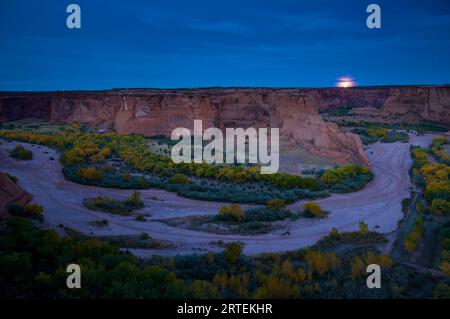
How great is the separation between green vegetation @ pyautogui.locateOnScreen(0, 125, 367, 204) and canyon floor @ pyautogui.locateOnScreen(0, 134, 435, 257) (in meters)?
0.63

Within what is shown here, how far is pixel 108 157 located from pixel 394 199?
60.2 feet

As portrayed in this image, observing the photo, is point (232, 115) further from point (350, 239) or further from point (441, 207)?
point (350, 239)

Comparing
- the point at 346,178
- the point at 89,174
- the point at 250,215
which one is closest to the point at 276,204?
the point at 250,215

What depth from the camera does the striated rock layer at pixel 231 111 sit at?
28906 millimetres

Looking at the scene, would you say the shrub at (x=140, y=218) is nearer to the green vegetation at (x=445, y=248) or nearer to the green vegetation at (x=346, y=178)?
the green vegetation at (x=445, y=248)

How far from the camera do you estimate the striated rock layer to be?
28.9m

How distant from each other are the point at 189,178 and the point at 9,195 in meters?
9.81

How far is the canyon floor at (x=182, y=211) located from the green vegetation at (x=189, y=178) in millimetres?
633

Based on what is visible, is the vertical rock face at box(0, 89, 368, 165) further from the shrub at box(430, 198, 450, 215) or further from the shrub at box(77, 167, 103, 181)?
the shrub at box(77, 167, 103, 181)

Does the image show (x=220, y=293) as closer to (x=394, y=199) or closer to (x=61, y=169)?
(x=394, y=199)

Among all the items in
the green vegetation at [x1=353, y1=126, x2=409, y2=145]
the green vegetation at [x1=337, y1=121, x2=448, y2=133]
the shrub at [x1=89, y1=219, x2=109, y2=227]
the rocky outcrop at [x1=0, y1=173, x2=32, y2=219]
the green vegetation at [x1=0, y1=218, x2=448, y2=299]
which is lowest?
the green vegetation at [x1=0, y1=218, x2=448, y2=299]

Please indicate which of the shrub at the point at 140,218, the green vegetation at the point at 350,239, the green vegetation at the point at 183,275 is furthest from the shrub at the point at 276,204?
the green vegetation at the point at 183,275

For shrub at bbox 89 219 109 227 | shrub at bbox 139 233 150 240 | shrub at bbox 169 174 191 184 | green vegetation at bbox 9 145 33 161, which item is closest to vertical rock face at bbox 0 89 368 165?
shrub at bbox 169 174 191 184

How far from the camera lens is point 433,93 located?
53.9m
